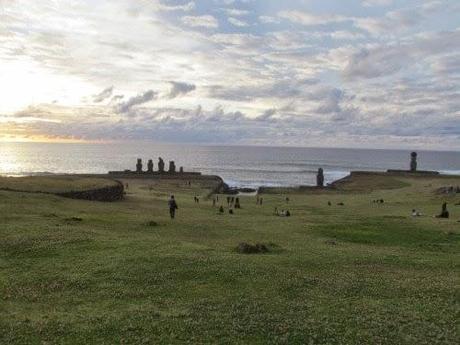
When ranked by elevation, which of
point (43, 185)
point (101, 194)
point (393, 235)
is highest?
point (43, 185)

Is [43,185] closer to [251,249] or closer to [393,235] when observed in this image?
[251,249]

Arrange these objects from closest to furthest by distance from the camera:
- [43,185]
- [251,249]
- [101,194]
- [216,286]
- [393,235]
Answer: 1. [216,286]
2. [251,249]
3. [393,235]
4. [43,185]
5. [101,194]

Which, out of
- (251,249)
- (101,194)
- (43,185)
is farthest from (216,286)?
(43,185)

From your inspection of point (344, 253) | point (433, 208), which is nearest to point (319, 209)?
point (433, 208)

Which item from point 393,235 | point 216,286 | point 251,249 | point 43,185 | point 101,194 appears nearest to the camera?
point 216,286

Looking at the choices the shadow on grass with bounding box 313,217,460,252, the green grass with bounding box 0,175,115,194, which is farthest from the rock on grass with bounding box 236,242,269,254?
the green grass with bounding box 0,175,115,194

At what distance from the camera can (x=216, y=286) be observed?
20.2 m

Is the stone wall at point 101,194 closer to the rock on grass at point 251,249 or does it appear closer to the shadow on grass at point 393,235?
the shadow on grass at point 393,235

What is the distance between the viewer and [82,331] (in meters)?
15.3

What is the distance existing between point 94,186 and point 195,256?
43.1m

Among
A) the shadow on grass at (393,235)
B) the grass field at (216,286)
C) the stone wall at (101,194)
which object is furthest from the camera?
the stone wall at (101,194)

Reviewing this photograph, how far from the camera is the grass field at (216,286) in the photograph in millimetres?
15562

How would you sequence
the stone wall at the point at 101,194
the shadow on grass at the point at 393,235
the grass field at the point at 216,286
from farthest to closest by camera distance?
the stone wall at the point at 101,194 < the shadow on grass at the point at 393,235 < the grass field at the point at 216,286

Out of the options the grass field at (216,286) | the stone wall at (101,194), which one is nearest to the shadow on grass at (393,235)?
the grass field at (216,286)
